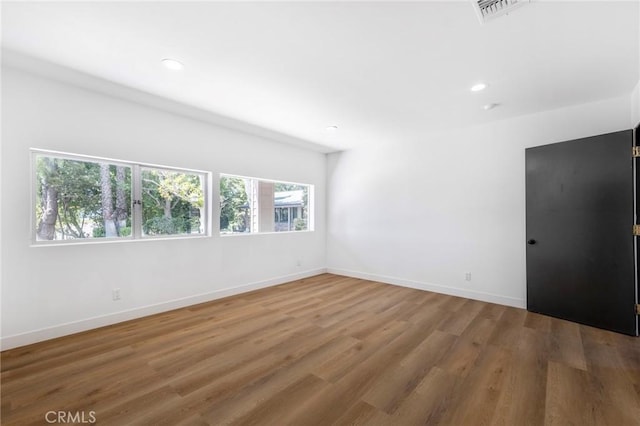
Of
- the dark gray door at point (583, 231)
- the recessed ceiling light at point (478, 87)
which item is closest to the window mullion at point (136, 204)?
the recessed ceiling light at point (478, 87)

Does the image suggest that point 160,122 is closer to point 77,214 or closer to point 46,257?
point 77,214

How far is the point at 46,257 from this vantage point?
2.67m

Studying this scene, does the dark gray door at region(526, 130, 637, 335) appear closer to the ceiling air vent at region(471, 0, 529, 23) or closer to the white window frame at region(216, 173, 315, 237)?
the ceiling air vent at region(471, 0, 529, 23)

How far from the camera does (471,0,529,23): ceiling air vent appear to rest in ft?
5.61

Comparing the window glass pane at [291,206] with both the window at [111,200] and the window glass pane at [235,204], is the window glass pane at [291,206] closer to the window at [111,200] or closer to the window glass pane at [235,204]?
the window glass pane at [235,204]

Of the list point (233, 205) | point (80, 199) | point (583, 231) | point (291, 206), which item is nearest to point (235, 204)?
point (233, 205)

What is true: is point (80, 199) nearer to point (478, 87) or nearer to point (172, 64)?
point (172, 64)

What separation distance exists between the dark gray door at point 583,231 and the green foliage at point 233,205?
4.16 m

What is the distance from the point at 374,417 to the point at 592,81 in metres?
3.73

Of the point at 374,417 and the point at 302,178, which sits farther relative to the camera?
the point at 302,178

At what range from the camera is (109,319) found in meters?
3.02

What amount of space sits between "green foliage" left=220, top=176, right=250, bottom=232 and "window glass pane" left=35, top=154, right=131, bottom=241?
1237mm

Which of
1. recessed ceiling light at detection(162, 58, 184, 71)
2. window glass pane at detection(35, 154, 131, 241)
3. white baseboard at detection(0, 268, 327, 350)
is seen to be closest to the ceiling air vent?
recessed ceiling light at detection(162, 58, 184, 71)

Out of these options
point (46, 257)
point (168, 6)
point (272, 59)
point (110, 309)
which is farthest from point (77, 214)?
point (272, 59)
